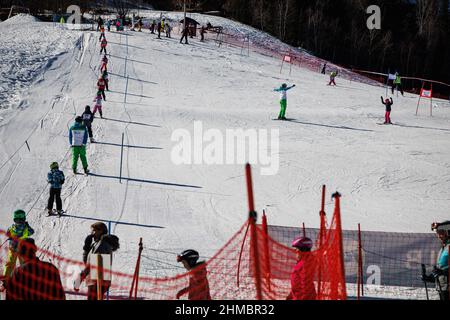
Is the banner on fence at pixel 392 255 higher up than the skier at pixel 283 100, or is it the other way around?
the skier at pixel 283 100

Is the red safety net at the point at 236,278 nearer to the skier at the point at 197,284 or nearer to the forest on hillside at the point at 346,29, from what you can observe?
the skier at the point at 197,284

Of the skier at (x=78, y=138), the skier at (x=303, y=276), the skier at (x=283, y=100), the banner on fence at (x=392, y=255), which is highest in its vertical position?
the skier at (x=283, y=100)

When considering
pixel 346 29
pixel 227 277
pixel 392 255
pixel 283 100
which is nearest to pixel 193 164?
pixel 283 100

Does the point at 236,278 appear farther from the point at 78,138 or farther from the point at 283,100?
the point at 283,100

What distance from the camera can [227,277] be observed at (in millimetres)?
8992

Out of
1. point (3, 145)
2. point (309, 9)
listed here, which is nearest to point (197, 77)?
point (3, 145)

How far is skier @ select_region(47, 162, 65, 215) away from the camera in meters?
11.9

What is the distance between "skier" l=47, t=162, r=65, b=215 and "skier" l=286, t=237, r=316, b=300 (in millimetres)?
6990

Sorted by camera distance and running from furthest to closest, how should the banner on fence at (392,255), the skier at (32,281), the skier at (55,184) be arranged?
1. the skier at (55,184)
2. the banner on fence at (392,255)
3. the skier at (32,281)

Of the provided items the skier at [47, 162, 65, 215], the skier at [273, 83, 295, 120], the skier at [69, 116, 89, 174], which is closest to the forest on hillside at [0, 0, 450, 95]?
the skier at [273, 83, 295, 120]

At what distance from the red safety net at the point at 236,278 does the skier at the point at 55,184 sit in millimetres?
1687

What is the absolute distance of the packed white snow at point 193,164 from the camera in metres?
12.4

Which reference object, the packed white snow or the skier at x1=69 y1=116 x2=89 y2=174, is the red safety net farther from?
the skier at x1=69 y1=116 x2=89 y2=174

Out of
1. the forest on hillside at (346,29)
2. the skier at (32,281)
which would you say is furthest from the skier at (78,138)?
the forest on hillside at (346,29)
